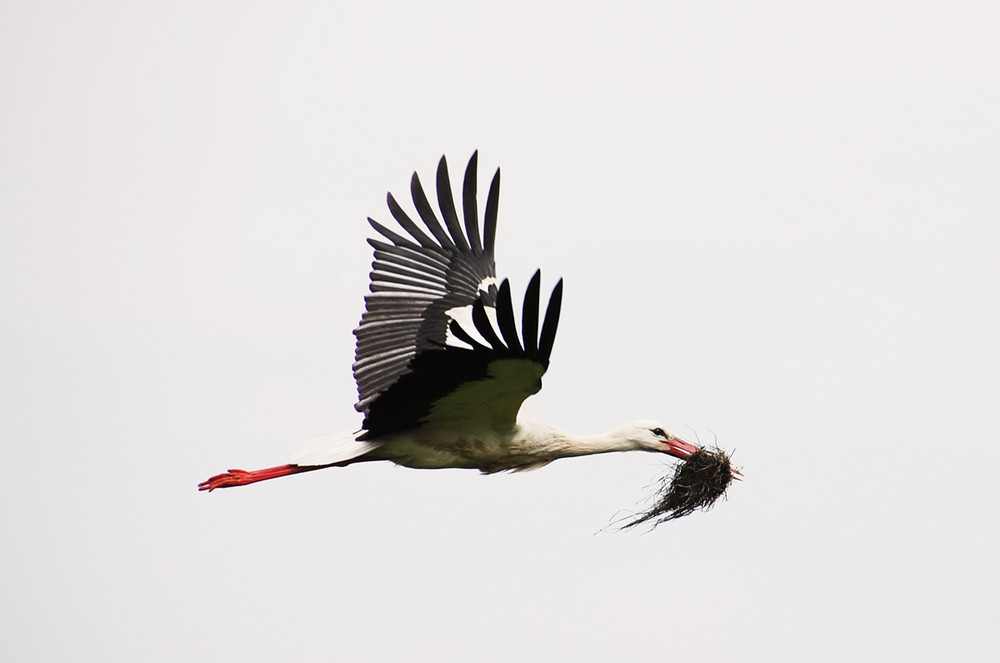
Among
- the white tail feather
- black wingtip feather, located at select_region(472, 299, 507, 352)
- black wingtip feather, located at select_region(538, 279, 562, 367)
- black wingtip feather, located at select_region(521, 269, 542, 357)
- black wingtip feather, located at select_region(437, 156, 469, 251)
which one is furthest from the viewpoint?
black wingtip feather, located at select_region(437, 156, 469, 251)

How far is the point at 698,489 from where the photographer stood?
941 centimetres

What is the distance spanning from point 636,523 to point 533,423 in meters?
0.98

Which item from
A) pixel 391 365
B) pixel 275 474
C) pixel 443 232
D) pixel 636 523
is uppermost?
pixel 443 232

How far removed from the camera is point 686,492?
944cm

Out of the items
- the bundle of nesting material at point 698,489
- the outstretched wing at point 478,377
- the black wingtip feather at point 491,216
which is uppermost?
the black wingtip feather at point 491,216

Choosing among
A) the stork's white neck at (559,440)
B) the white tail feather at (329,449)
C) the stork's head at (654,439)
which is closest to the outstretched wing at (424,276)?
the white tail feather at (329,449)

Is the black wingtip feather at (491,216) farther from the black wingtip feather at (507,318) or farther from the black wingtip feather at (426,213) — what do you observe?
the black wingtip feather at (507,318)

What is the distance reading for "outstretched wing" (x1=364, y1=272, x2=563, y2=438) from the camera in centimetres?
745

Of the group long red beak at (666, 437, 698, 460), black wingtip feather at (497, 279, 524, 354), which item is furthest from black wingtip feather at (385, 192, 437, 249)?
black wingtip feather at (497, 279, 524, 354)

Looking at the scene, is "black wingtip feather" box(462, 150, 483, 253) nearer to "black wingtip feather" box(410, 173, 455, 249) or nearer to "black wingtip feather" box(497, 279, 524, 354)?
"black wingtip feather" box(410, 173, 455, 249)

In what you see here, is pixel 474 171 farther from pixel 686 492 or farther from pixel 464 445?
pixel 686 492

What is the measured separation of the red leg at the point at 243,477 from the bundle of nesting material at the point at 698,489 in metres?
2.40

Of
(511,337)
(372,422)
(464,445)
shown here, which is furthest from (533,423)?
(511,337)

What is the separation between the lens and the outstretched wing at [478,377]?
7.45 meters
